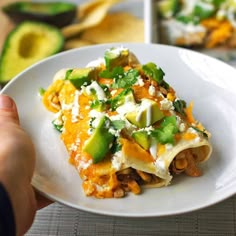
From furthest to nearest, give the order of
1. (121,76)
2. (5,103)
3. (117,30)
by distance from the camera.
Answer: (117,30) < (121,76) < (5,103)

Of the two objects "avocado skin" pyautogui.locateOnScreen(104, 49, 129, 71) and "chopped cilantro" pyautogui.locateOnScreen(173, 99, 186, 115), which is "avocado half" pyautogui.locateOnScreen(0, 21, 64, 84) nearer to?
"avocado skin" pyautogui.locateOnScreen(104, 49, 129, 71)

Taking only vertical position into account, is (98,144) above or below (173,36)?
above

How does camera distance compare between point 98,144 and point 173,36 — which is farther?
point 173,36

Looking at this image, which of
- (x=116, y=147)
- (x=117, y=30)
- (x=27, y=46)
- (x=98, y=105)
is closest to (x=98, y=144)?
(x=116, y=147)

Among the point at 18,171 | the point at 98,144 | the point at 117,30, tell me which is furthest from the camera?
the point at 117,30

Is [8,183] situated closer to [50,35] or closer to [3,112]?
[3,112]

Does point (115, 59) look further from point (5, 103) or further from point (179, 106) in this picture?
point (5, 103)

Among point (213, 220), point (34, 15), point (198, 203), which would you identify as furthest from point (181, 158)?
point (34, 15)
